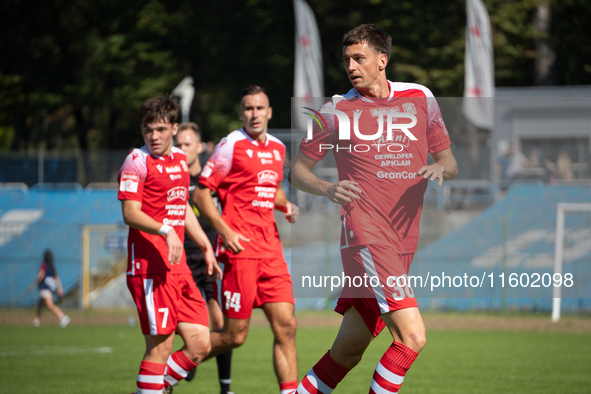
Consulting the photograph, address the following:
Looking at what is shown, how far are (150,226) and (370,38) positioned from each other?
2.10 m

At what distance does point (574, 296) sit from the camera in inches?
680

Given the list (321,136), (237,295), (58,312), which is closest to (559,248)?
(58,312)

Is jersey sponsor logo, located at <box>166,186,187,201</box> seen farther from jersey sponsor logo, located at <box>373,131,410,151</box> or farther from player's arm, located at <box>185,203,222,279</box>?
jersey sponsor logo, located at <box>373,131,410,151</box>

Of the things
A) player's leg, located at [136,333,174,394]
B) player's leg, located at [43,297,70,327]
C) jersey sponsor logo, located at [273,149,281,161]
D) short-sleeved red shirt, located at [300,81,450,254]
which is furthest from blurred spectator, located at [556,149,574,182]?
player's leg, located at [136,333,174,394]

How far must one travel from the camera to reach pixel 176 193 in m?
6.01

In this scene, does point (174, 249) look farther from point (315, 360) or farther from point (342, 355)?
point (315, 360)

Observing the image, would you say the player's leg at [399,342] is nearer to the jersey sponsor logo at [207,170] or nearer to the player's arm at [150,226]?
the player's arm at [150,226]

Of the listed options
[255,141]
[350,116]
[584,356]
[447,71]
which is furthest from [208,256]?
[447,71]

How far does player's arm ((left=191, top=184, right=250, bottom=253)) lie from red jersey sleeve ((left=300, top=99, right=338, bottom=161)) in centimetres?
143

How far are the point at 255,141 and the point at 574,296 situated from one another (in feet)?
41.6

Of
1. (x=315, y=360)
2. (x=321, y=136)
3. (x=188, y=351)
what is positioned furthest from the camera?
(x=315, y=360)

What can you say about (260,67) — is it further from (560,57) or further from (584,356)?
(584,356)

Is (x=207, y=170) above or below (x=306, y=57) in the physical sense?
below

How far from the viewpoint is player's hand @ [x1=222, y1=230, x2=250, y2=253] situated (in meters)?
6.23
